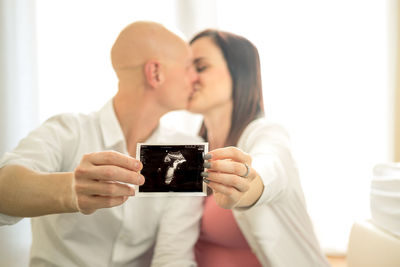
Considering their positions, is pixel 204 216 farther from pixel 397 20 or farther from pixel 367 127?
pixel 397 20

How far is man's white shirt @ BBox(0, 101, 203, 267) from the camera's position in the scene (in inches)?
41.9

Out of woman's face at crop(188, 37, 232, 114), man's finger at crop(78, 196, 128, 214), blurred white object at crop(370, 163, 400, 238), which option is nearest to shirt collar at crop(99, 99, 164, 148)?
woman's face at crop(188, 37, 232, 114)

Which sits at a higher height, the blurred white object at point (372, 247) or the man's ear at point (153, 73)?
the man's ear at point (153, 73)

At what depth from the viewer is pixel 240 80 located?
1.29 m

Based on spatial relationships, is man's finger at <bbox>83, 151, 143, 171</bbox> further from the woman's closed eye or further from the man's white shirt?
the woman's closed eye

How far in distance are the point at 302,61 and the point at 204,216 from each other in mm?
806

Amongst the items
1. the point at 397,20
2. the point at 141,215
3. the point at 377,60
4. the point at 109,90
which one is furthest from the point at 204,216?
the point at 397,20

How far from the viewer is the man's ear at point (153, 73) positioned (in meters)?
1.20

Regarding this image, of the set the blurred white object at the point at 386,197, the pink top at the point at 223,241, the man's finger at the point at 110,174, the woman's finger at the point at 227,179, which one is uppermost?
the man's finger at the point at 110,174

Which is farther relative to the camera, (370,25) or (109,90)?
(370,25)

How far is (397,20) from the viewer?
1.50 meters

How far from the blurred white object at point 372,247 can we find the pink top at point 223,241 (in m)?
0.33

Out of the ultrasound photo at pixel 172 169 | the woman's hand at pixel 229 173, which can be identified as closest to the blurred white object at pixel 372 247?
the woman's hand at pixel 229 173

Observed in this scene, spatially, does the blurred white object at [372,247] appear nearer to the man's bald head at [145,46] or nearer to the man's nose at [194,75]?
the man's nose at [194,75]
